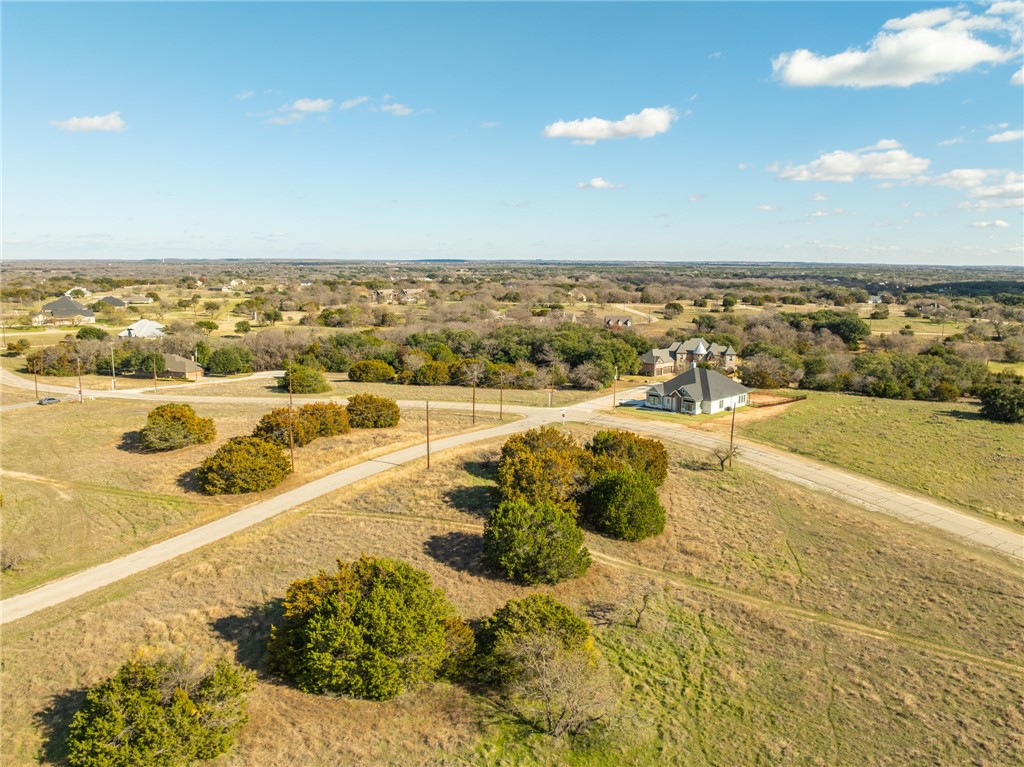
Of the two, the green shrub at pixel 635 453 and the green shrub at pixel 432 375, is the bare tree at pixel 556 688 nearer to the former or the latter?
the green shrub at pixel 635 453

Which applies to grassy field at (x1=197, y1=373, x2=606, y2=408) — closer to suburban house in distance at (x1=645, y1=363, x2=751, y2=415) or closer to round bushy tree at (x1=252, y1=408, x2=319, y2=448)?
suburban house in distance at (x1=645, y1=363, x2=751, y2=415)

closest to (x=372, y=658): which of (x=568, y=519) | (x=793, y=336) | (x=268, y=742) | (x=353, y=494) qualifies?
(x=268, y=742)

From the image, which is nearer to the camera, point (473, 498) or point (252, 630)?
point (252, 630)

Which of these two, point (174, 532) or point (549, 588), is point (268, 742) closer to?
point (549, 588)

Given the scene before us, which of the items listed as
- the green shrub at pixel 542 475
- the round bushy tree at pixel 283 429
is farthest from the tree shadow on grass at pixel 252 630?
the round bushy tree at pixel 283 429

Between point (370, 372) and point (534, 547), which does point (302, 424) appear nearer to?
point (534, 547)

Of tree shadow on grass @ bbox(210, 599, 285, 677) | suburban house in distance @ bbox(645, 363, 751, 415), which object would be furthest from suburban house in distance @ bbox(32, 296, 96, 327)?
tree shadow on grass @ bbox(210, 599, 285, 677)

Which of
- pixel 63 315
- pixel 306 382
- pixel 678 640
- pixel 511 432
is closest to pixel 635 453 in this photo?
pixel 511 432
